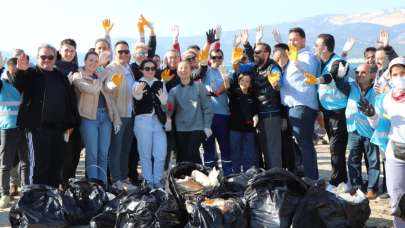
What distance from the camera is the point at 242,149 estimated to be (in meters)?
6.79

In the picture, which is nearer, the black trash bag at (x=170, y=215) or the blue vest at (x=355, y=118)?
the black trash bag at (x=170, y=215)

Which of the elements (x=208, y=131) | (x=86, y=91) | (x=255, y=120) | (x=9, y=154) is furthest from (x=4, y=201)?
(x=255, y=120)

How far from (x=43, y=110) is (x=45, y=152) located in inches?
18.9

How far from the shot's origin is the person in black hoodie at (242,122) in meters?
6.56

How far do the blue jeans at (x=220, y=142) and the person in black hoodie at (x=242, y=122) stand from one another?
0.10 meters

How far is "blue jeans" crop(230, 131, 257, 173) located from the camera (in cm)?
674

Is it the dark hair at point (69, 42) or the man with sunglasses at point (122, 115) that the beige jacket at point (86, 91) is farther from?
the dark hair at point (69, 42)

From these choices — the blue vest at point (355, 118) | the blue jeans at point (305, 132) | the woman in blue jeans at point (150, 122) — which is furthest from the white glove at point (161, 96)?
the blue vest at point (355, 118)

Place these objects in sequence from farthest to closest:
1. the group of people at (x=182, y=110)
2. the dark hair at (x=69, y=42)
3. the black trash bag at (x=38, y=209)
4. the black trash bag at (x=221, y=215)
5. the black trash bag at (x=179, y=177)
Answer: the dark hair at (x=69, y=42) < the group of people at (x=182, y=110) < the black trash bag at (x=38, y=209) < the black trash bag at (x=179, y=177) < the black trash bag at (x=221, y=215)

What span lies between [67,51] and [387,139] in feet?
13.0

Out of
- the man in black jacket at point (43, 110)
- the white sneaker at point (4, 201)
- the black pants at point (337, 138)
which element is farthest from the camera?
the black pants at point (337, 138)

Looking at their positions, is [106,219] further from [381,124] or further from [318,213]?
[381,124]

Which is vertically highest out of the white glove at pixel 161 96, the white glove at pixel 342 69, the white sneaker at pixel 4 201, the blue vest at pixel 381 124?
the white glove at pixel 342 69

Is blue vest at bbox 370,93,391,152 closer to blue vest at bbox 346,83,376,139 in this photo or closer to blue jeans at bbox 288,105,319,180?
blue vest at bbox 346,83,376,139
